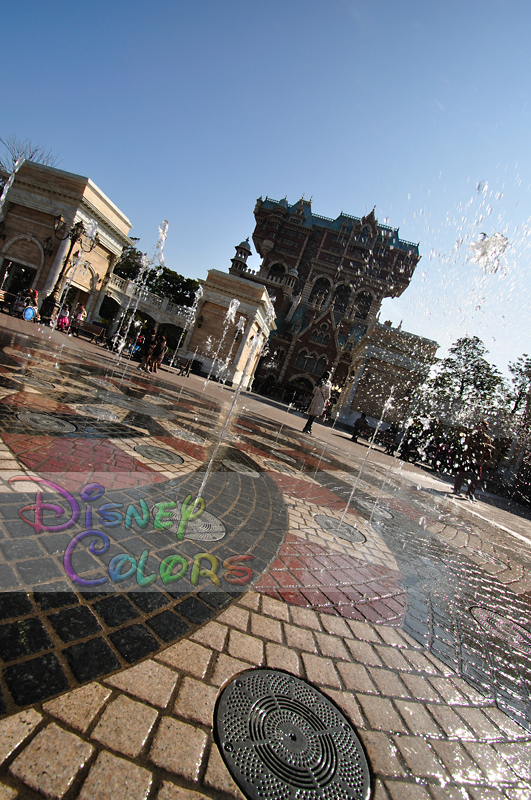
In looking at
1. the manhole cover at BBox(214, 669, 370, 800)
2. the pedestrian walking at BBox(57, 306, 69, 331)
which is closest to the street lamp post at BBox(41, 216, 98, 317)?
the pedestrian walking at BBox(57, 306, 69, 331)

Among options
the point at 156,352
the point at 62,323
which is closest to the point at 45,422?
the point at 156,352

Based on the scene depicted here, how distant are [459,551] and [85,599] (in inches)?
222

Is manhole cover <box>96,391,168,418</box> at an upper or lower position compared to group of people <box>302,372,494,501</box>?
lower

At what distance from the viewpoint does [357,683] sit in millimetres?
2119

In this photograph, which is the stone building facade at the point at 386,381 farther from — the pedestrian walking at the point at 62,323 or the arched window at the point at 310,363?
the pedestrian walking at the point at 62,323

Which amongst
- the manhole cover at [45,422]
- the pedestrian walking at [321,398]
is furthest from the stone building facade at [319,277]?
the manhole cover at [45,422]

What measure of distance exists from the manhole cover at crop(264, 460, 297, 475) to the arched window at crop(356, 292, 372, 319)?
178 feet

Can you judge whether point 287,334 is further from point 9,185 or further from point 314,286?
point 9,185

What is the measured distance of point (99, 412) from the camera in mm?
5879

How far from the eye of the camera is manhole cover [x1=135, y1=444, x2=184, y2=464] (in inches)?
183

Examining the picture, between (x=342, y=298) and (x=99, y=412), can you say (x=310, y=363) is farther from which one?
(x=99, y=412)

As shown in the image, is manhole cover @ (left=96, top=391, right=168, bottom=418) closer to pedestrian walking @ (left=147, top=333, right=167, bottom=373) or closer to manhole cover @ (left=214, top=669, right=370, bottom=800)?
manhole cover @ (left=214, top=669, right=370, bottom=800)

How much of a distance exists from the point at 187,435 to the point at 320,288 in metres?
55.9

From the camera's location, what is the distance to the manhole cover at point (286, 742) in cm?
144
